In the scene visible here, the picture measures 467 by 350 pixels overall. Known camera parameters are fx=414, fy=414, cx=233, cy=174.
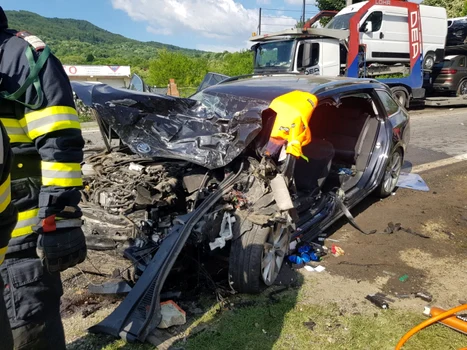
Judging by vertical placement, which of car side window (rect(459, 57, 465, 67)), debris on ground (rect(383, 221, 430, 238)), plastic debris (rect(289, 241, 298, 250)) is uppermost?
car side window (rect(459, 57, 465, 67))

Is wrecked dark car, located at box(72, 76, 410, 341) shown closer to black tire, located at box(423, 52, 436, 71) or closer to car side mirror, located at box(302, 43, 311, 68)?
car side mirror, located at box(302, 43, 311, 68)

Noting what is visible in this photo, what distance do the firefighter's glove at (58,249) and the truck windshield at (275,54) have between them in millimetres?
9453

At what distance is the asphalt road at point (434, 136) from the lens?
7235mm

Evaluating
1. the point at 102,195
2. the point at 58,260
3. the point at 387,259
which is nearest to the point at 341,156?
the point at 387,259

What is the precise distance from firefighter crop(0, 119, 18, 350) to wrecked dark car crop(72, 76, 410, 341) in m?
0.99

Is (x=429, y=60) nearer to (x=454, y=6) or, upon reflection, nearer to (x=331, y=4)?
(x=331, y=4)

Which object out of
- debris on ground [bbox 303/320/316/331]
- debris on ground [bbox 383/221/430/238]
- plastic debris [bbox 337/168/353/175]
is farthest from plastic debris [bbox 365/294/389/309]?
plastic debris [bbox 337/168/353/175]

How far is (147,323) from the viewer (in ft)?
7.76

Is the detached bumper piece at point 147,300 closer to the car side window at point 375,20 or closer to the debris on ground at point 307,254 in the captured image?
the debris on ground at point 307,254

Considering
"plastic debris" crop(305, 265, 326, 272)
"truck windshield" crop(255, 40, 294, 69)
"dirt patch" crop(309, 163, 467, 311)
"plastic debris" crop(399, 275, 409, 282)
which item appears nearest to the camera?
"dirt patch" crop(309, 163, 467, 311)

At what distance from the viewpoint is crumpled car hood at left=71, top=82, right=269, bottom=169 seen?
3201 mm

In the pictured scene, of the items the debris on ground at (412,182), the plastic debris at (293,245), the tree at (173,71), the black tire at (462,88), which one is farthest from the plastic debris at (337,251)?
the tree at (173,71)

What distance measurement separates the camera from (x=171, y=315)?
2596mm

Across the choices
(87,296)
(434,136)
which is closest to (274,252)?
(87,296)
